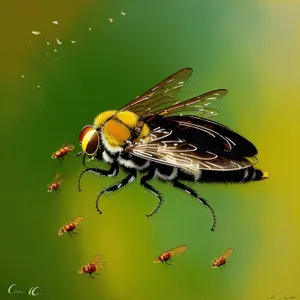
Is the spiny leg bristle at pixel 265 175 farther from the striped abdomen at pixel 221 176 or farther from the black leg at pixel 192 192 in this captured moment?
the black leg at pixel 192 192

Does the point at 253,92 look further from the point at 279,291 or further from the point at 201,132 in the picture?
the point at 279,291

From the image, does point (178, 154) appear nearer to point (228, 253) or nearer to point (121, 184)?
point (121, 184)

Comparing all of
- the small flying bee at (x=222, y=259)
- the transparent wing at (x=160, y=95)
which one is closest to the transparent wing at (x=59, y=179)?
the transparent wing at (x=160, y=95)

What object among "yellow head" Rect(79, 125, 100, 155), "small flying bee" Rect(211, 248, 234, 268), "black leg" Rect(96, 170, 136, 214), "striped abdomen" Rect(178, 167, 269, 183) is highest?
"yellow head" Rect(79, 125, 100, 155)

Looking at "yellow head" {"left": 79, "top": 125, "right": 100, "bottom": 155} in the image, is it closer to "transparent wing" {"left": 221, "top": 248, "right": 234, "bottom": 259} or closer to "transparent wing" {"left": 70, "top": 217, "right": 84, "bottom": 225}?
"transparent wing" {"left": 70, "top": 217, "right": 84, "bottom": 225}

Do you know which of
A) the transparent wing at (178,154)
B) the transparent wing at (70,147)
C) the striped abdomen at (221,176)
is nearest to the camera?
the transparent wing at (178,154)

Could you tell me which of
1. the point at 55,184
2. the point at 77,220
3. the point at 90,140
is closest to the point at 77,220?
the point at 77,220

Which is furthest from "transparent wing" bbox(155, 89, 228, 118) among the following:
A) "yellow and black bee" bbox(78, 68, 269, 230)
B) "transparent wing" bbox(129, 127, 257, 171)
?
"transparent wing" bbox(129, 127, 257, 171)
